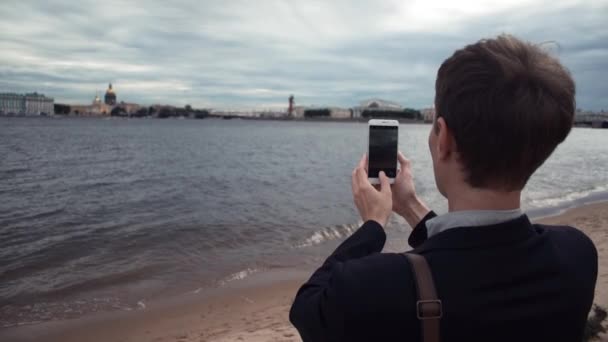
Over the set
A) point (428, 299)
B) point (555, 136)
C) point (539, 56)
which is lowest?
point (428, 299)

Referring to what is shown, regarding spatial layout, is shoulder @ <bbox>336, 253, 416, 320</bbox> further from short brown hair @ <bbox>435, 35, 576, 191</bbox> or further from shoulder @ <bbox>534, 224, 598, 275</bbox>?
shoulder @ <bbox>534, 224, 598, 275</bbox>

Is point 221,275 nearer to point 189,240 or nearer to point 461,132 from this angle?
point 189,240

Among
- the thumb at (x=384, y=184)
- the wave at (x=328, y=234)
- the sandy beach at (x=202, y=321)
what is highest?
the thumb at (x=384, y=184)

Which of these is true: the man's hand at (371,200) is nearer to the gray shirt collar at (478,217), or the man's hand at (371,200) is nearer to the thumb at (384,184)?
the thumb at (384,184)

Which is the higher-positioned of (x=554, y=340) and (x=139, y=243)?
(x=554, y=340)

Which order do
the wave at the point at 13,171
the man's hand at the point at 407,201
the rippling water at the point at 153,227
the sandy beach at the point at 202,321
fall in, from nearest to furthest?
1. the man's hand at the point at 407,201
2. the sandy beach at the point at 202,321
3. the rippling water at the point at 153,227
4. the wave at the point at 13,171

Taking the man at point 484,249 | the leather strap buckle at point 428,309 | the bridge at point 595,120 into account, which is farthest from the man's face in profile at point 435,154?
the bridge at point 595,120

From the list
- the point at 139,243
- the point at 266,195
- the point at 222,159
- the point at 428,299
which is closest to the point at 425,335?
the point at 428,299

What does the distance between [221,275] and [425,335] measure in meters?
9.33

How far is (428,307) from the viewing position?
3.91 ft

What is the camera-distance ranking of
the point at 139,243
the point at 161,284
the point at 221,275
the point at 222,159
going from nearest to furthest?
the point at 161,284 < the point at 221,275 < the point at 139,243 < the point at 222,159

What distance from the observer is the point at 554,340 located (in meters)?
1.34

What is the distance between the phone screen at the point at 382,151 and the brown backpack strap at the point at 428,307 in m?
0.87

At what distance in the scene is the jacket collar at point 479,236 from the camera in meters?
1.29
